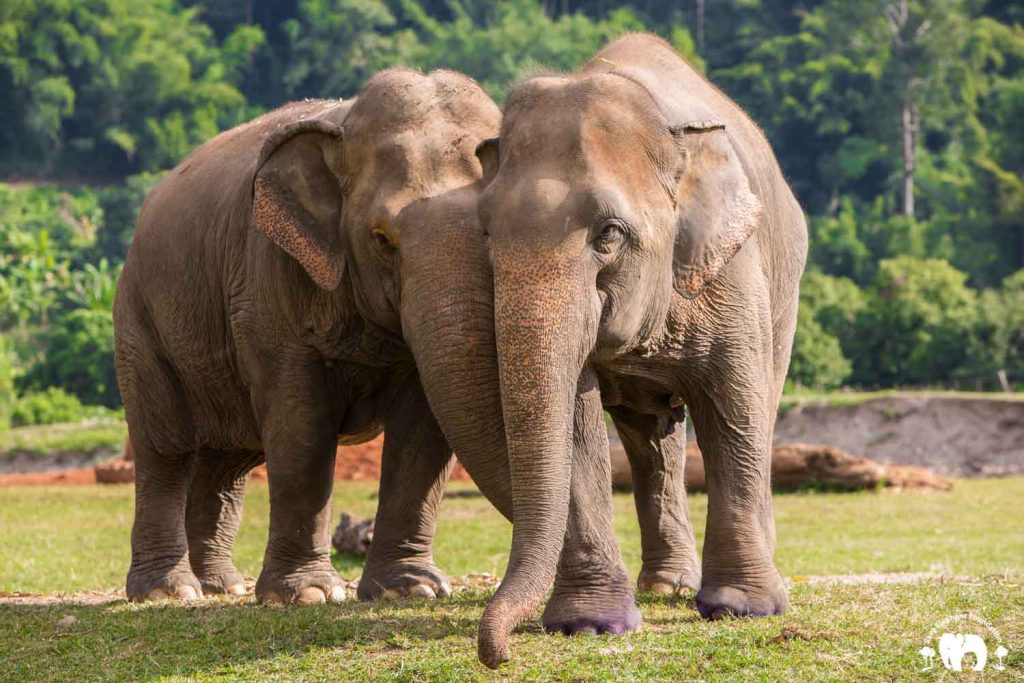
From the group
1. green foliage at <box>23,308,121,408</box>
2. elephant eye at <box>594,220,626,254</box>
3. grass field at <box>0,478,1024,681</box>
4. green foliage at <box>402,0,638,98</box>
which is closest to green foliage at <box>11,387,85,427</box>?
green foliage at <box>23,308,121,408</box>

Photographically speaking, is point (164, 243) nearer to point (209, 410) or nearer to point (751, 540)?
point (209, 410)

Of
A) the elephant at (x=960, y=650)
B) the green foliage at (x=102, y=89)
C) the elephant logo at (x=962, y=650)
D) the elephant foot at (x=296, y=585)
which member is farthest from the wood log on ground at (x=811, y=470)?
the green foliage at (x=102, y=89)

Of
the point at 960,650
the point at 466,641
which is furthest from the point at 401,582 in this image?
the point at 960,650

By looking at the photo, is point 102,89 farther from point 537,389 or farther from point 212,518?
point 537,389

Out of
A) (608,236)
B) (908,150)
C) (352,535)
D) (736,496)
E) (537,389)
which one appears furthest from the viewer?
Answer: (908,150)

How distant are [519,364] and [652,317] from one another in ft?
2.89

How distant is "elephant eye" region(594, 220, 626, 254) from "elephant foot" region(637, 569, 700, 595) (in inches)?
111

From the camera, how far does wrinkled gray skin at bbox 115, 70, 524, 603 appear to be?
23.9 ft

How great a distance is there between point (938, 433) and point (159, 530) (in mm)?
17014

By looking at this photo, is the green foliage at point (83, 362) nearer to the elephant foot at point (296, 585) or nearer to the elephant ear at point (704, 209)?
the elephant foot at point (296, 585)

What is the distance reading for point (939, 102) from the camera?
2466 inches

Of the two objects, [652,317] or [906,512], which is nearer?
[652,317]

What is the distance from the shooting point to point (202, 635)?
7.60 metres

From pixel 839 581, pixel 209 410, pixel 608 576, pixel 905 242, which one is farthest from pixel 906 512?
pixel 905 242
